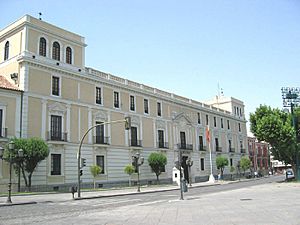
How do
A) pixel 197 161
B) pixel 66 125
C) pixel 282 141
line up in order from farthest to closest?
pixel 197 161
pixel 282 141
pixel 66 125

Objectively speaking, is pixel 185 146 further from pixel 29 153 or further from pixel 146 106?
pixel 29 153

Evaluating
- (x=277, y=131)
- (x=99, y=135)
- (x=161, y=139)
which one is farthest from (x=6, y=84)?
(x=277, y=131)

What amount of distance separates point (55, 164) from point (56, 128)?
330cm

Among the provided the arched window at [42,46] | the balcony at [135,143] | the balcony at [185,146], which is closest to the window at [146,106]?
the balcony at [135,143]

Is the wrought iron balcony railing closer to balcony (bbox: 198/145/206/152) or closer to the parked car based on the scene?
balcony (bbox: 198/145/206/152)

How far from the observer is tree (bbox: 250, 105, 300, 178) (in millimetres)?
36188

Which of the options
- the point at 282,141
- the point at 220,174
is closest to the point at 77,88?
the point at 282,141

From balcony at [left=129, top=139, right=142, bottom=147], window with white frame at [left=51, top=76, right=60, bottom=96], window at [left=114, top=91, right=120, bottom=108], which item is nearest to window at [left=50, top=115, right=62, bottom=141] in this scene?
window with white frame at [left=51, top=76, right=60, bottom=96]

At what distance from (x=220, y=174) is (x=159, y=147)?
16.6 metres

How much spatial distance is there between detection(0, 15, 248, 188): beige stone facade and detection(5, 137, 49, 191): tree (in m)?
1.33

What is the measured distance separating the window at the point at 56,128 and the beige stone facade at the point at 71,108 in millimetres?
91

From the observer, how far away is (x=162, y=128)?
45.0 meters

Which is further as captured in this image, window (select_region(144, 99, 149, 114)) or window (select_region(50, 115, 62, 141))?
window (select_region(144, 99, 149, 114))

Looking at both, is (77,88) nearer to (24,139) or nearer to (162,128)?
(24,139)
